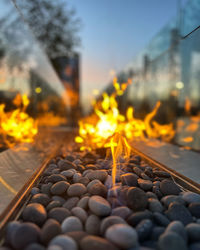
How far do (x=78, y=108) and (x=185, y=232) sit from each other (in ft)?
43.9

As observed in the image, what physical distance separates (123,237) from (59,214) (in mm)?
591

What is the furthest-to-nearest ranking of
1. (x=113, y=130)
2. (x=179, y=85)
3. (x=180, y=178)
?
(x=179, y=85), (x=113, y=130), (x=180, y=178)

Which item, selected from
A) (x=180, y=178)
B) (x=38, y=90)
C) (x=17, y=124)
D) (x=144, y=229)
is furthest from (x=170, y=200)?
(x=38, y=90)

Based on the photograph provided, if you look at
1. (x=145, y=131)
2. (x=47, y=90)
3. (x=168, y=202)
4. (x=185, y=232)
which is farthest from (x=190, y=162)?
(x=47, y=90)

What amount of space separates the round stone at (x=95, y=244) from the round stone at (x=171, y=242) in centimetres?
29

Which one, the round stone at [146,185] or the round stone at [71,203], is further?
the round stone at [146,185]

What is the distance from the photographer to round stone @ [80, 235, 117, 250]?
1.25 meters

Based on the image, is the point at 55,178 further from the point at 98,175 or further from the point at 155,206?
the point at 155,206

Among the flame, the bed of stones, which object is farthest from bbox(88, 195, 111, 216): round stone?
the flame

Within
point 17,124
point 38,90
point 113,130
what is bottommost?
point 113,130

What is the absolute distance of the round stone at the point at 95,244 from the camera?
1250 mm

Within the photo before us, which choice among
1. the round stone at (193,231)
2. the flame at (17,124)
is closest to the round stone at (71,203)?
the round stone at (193,231)

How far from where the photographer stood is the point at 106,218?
1535 mm

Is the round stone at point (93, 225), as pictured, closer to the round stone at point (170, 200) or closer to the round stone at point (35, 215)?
the round stone at point (35, 215)
